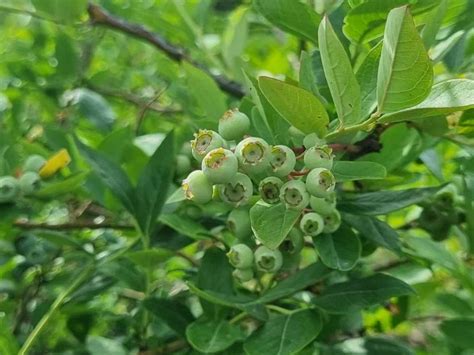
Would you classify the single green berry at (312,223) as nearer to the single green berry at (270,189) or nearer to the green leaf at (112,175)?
the single green berry at (270,189)

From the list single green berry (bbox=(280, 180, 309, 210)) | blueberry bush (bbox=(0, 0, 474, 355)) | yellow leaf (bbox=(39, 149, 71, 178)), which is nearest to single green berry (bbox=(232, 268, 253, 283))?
blueberry bush (bbox=(0, 0, 474, 355))

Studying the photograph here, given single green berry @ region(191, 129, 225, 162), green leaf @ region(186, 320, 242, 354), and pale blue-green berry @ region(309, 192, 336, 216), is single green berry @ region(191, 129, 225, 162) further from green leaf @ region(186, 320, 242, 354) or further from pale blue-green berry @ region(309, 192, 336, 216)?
green leaf @ region(186, 320, 242, 354)

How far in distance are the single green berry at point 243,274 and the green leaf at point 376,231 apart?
140mm

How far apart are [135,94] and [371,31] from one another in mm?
1033

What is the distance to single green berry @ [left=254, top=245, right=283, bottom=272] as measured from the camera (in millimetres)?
853

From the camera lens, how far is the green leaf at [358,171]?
2.40 feet

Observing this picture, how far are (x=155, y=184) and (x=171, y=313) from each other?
177 millimetres

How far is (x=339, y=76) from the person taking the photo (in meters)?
0.68

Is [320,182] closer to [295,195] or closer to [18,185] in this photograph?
[295,195]

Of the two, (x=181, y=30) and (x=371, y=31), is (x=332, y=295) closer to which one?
(x=371, y=31)

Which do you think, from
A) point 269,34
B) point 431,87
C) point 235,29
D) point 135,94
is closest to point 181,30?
point 235,29

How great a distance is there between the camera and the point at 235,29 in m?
1.38

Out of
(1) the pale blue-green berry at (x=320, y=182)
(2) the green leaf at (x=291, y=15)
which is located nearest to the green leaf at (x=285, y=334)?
(1) the pale blue-green berry at (x=320, y=182)

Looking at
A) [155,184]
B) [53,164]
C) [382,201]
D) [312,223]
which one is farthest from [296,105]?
[53,164]
